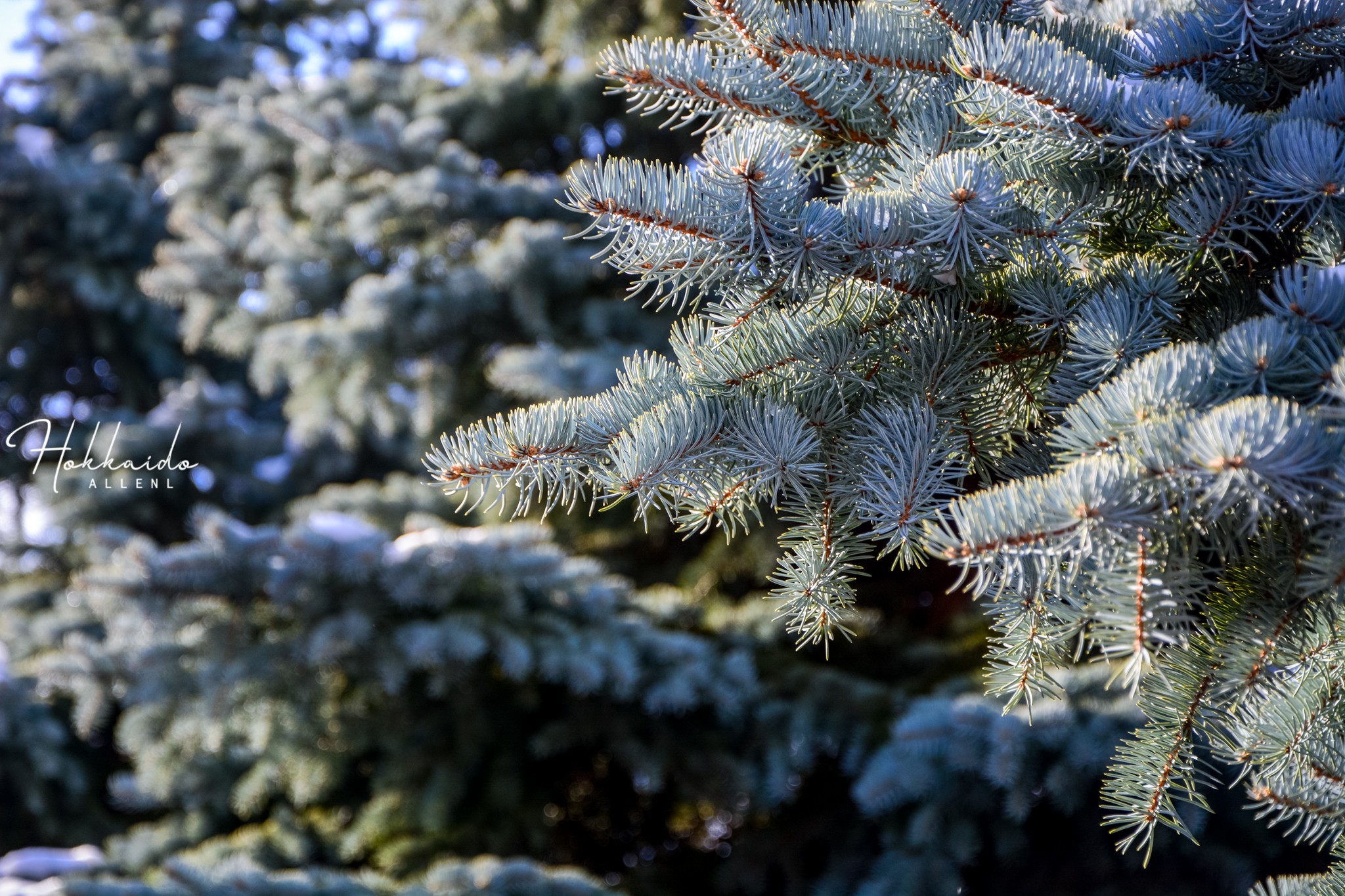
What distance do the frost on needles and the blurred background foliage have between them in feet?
5.33

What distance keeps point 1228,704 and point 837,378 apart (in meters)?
0.49

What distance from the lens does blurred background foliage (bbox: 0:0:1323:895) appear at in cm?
267

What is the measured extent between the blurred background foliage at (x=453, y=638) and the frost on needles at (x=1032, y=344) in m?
1.62

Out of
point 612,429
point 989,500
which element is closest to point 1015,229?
point 989,500

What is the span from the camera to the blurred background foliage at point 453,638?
8.75ft

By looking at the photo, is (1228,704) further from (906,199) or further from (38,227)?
(38,227)

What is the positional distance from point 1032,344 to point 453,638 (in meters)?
2.09
